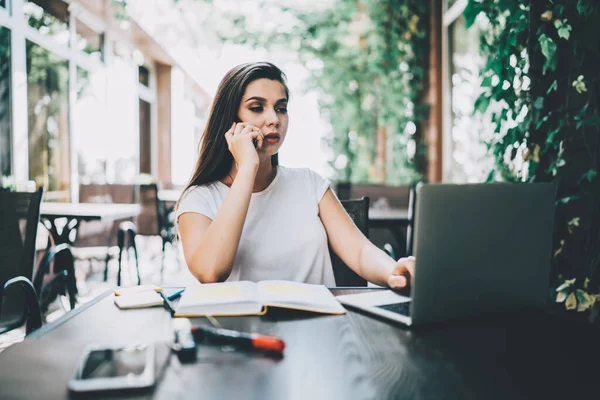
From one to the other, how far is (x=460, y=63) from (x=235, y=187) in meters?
3.90

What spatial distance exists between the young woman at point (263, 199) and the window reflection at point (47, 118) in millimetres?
3897

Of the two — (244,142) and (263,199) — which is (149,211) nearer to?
(263,199)

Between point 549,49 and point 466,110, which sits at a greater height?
point 466,110

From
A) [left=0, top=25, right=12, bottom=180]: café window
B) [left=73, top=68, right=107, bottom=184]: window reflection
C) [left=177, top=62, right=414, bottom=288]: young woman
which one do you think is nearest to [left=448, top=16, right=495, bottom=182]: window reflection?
[left=177, top=62, right=414, bottom=288]: young woman

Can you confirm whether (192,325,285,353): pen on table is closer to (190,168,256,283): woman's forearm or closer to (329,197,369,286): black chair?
(190,168,256,283): woman's forearm

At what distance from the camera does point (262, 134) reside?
1540mm

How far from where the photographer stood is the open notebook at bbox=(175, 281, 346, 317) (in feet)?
3.20

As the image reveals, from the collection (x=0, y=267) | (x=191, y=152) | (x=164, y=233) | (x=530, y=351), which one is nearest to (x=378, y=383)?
(x=530, y=351)

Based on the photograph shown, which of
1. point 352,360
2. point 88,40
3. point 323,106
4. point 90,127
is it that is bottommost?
point 352,360

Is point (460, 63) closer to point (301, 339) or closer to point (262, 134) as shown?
point (262, 134)

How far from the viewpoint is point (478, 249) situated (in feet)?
2.75

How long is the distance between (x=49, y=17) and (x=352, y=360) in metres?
5.97

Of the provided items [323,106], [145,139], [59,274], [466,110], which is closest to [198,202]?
[59,274]

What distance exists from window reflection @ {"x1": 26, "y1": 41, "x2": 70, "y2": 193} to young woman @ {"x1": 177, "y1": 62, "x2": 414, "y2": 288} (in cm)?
390
